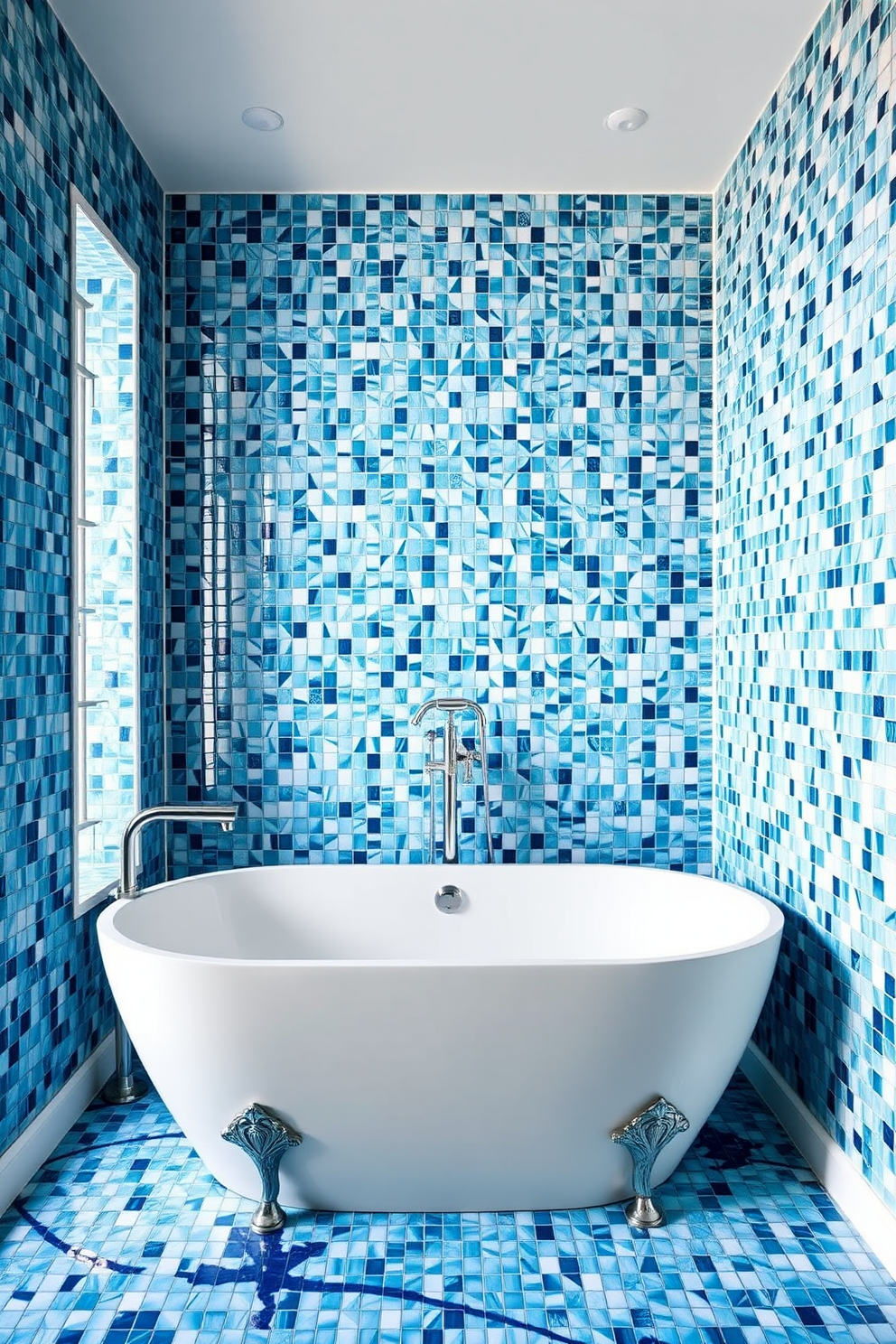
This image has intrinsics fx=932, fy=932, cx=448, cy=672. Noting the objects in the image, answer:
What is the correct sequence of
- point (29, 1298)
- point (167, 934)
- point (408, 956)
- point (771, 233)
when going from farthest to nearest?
point (408, 956) < point (771, 233) < point (167, 934) < point (29, 1298)

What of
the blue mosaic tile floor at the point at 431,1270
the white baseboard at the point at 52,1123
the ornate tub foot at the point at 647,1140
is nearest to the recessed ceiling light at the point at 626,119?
the ornate tub foot at the point at 647,1140

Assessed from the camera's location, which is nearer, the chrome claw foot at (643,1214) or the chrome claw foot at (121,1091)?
the chrome claw foot at (643,1214)

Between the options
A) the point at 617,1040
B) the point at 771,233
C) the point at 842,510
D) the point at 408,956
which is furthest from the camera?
the point at 408,956

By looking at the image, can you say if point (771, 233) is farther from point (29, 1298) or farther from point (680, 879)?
point (29, 1298)

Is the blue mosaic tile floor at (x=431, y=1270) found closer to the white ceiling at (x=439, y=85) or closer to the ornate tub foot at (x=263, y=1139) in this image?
the ornate tub foot at (x=263, y=1139)

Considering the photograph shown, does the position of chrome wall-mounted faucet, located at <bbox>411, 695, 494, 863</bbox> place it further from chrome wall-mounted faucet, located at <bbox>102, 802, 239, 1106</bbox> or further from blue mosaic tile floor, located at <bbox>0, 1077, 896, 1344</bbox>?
blue mosaic tile floor, located at <bbox>0, 1077, 896, 1344</bbox>

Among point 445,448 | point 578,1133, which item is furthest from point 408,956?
point 445,448

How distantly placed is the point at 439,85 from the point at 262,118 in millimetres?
542

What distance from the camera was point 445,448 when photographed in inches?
126

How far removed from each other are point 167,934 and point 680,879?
1.47 meters

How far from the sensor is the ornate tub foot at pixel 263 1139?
6.42ft

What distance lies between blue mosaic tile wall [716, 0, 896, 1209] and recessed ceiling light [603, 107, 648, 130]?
1.17ft

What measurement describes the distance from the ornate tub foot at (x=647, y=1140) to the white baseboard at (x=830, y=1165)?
0.40 m

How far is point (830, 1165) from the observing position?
2184 mm
